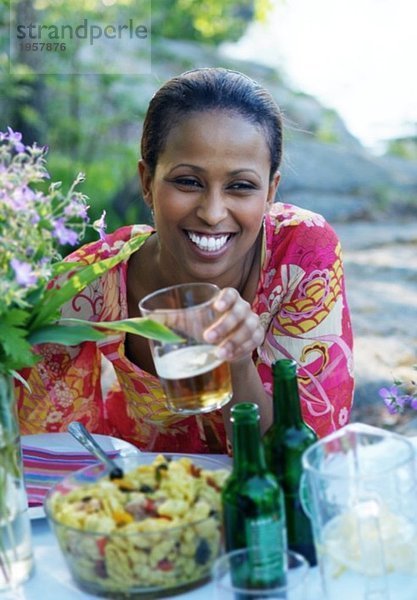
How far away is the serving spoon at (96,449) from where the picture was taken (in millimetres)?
1493

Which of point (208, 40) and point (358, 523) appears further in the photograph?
point (208, 40)

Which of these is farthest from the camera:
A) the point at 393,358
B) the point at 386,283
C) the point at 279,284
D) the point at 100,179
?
the point at 100,179

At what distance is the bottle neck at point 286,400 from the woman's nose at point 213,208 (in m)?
0.77

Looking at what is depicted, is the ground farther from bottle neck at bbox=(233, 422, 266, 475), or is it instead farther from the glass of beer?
bottle neck at bbox=(233, 422, 266, 475)

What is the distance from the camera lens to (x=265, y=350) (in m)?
2.35

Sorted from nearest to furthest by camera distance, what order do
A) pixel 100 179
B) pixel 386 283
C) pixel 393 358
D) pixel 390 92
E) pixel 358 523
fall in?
pixel 358 523, pixel 393 358, pixel 386 283, pixel 100 179, pixel 390 92

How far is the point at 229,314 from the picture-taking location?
1.60 metres

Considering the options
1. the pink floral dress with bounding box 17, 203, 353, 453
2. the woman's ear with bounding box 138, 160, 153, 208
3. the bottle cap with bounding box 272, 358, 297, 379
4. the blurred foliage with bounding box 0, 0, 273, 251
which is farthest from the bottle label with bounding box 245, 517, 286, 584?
the blurred foliage with bounding box 0, 0, 273, 251

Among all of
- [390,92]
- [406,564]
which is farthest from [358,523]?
[390,92]

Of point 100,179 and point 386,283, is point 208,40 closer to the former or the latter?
point 100,179

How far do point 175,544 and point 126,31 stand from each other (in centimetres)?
894

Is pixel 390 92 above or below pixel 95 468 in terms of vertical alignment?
below

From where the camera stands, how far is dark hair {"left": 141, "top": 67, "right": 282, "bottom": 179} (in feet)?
7.49

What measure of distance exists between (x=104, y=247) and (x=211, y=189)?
46 cm
